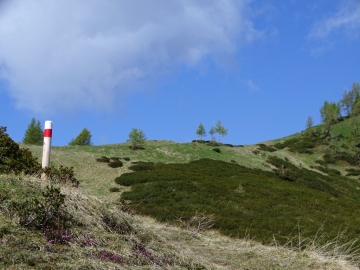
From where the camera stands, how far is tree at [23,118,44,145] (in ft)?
259

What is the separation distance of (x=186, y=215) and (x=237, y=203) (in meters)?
5.41

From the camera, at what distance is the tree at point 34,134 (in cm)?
7899

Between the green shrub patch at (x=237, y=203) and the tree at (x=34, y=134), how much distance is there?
165 feet

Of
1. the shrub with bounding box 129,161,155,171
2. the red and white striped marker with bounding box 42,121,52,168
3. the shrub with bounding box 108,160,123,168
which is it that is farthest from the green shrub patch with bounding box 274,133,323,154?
the red and white striped marker with bounding box 42,121,52,168

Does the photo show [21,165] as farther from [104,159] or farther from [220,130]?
[220,130]

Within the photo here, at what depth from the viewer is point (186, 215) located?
19094mm

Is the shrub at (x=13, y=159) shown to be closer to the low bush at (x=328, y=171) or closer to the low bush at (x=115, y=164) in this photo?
the low bush at (x=115, y=164)

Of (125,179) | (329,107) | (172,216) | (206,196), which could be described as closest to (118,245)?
(172,216)

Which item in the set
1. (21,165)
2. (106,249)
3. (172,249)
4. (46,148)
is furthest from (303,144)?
(106,249)

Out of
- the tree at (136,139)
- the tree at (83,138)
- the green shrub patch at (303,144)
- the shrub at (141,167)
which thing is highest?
the tree at (83,138)

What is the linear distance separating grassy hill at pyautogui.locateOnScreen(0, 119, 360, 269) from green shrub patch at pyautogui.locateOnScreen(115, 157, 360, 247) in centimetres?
7

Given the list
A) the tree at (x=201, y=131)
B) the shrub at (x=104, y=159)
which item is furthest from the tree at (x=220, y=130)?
the shrub at (x=104, y=159)

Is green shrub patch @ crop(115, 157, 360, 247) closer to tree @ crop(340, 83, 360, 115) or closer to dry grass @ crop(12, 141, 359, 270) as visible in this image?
dry grass @ crop(12, 141, 359, 270)

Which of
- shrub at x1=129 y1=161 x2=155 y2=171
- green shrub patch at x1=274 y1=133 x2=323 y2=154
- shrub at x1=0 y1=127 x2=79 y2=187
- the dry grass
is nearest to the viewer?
the dry grass
